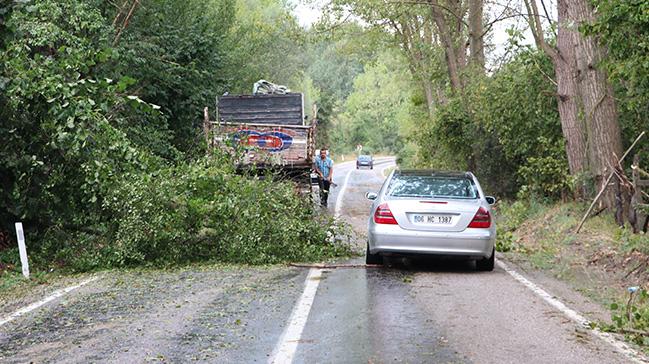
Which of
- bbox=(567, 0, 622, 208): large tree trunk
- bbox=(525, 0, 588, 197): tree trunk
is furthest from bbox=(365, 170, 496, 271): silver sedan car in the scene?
bbox=(525, 0, 588, 197): tree trunk

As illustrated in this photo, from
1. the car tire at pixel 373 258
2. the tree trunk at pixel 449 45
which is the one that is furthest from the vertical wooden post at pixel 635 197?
the tree trunk at pixel 449 45

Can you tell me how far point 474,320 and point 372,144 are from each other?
4053 inches

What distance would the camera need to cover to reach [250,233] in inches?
516

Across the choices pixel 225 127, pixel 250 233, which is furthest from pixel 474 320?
pixel 225 127

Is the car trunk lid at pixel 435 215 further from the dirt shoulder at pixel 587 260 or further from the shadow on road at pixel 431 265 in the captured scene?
the dirt shoulder at pixel 587 260

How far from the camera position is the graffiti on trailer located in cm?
1891

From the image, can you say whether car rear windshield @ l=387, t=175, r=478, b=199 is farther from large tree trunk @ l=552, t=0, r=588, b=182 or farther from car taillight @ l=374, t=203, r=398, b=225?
large tree trunk @ l=552, t=0, r=588, b=182

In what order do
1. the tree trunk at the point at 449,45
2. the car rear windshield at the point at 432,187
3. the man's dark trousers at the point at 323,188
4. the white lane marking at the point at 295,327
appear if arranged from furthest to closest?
the tree trunk at the point at 449,45, the man's dark trousers at the point at 323,188, the car rear windshield at the point at 432,187, the white lane marking at the point at 295,327

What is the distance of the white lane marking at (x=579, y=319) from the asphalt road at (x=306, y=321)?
0.32 feet

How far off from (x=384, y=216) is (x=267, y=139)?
26.0 feet

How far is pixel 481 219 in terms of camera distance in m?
11.9

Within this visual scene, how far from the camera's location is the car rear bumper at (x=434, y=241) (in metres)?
11.7

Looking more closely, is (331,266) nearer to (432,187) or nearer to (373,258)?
(373,258)

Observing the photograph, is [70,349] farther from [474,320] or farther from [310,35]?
[310,35]
